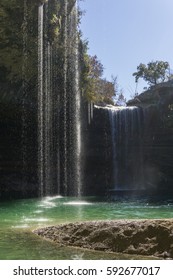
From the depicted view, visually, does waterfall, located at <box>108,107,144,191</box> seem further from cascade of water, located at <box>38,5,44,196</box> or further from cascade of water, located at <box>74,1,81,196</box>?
cascade of water, located at <box>38,5,44,196</box>

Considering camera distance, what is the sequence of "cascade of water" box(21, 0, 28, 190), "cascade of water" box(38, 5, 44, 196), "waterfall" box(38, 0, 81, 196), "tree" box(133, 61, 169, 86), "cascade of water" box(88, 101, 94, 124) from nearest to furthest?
"cascade of water" box(21, 0, 28, 190) < "cascade of water" box(38, 5, 44, 196) < "waterfall" box(38, 0, 81, 196) < "cascade of water" box(88, 101, 94, 124) < "tree" box(133, 61, 169, 86)

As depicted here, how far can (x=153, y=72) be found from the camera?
226 feet

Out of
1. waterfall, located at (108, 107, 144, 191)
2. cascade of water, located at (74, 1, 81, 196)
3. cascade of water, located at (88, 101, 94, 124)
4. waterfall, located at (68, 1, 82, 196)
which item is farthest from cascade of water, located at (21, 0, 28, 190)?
waterfall, located at (108, 107, 144, 191)

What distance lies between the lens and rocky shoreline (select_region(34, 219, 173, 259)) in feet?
26.8

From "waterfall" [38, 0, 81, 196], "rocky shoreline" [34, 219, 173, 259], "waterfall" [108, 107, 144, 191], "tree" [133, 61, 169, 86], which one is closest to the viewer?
"rocky shoreline" [34, 219, 173, 259]

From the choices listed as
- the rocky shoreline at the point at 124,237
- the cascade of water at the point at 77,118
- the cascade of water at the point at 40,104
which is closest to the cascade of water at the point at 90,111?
the cascade of water at the point at 77,118

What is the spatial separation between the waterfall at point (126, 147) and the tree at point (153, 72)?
32.0 metres

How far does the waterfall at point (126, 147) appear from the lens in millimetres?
37406

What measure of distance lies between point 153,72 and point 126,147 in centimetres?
3388

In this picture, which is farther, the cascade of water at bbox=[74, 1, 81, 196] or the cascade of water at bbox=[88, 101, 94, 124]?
the cascade of water at bbox=[88, 101, 94, 124]

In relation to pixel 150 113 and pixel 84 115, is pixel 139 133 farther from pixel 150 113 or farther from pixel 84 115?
pixel 84 115

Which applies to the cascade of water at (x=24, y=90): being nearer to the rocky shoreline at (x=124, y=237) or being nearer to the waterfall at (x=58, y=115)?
the waterfall at (x=58, y=115)

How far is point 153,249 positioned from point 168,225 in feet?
2.63

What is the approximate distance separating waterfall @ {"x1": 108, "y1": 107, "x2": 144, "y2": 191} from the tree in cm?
3202
